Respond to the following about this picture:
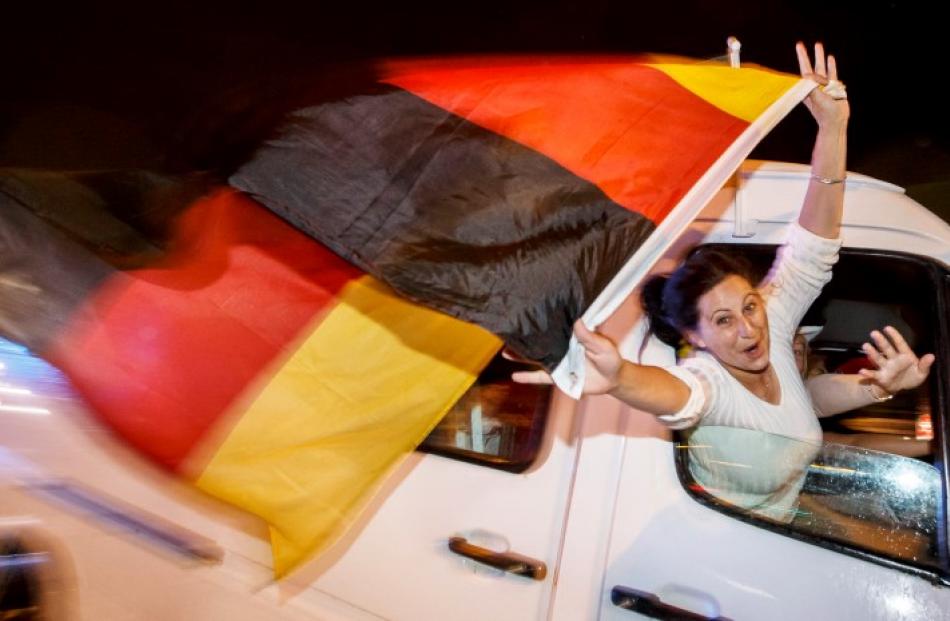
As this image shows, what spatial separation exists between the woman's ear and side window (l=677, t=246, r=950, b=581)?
10.9 inches

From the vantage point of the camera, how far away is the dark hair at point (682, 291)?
2043 mm

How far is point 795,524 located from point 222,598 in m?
1.69

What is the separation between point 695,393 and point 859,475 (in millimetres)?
469

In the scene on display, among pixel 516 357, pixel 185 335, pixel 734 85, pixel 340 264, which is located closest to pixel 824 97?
pixel 734 85

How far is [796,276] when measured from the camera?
84.4 inches

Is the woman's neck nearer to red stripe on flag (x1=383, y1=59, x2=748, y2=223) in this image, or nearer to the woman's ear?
the woman's ear

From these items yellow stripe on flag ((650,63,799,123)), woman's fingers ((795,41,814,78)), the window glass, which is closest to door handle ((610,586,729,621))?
the window glass

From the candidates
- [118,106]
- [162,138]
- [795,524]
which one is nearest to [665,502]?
[795,524]

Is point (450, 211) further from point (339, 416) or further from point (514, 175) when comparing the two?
point (339, 416)

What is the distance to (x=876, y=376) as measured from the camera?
2.00 metres

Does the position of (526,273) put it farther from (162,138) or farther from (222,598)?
(162,138)

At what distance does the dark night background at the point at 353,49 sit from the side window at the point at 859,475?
5.34 metres

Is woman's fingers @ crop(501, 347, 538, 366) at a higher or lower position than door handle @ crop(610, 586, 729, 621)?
higher

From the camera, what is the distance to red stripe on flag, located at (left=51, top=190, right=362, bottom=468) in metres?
1.80
